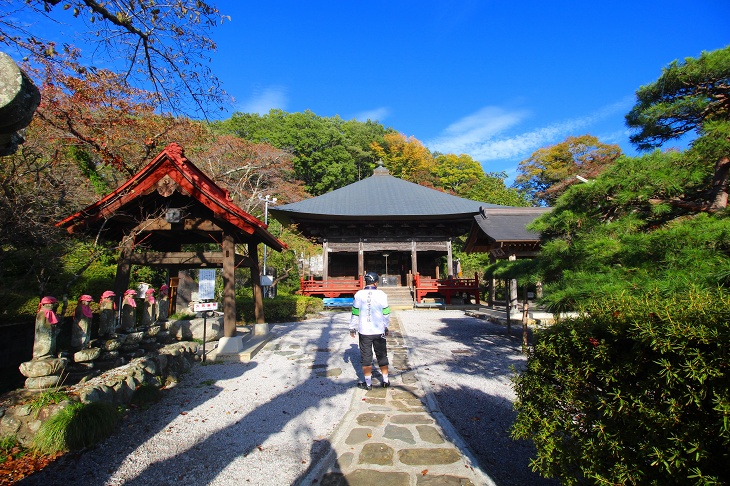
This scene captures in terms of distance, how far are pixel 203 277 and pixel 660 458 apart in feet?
23.8

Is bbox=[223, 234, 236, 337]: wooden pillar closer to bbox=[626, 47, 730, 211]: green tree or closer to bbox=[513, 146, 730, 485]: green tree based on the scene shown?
bbox=[513, 146, 730, 485]: green tree

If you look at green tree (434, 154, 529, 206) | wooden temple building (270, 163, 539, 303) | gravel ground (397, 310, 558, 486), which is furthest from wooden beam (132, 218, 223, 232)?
green tree (434, 154, 529, 206)

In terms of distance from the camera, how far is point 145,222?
6.46 metres

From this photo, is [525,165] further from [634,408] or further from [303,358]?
[634,408]

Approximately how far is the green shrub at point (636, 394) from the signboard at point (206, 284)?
20.9 ft

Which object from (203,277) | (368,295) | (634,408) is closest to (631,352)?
(634,408)

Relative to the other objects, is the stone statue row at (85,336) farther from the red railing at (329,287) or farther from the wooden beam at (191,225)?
the red railing at (329,287)

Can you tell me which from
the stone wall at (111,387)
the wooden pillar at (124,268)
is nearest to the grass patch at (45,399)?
the stone wall at (111,387)

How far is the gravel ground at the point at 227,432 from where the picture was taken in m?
2.89

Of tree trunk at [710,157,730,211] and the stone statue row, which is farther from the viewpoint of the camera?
the stone statue row

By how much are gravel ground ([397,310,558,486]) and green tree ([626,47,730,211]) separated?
2.63m

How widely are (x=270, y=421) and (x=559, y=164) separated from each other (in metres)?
36.9

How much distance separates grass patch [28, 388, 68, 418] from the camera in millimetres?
3280

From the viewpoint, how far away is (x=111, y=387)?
4039mm
